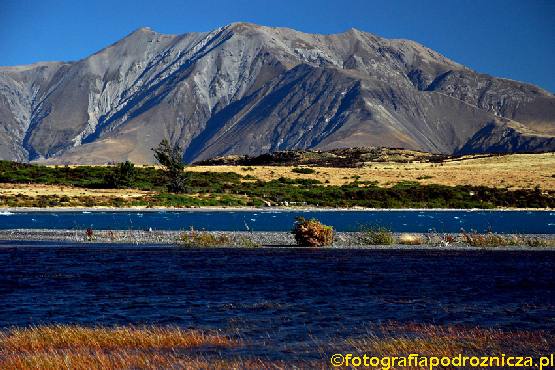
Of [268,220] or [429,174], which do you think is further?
[429,174]

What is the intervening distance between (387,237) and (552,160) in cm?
8327

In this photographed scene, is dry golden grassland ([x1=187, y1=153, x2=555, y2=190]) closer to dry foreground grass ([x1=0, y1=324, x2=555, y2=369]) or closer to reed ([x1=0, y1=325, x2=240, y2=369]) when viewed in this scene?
dry foreground grass ([x1=0, y1=324, x2=555, y2=369])

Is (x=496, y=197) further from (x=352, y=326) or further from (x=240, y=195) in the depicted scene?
(x=352, y=326)

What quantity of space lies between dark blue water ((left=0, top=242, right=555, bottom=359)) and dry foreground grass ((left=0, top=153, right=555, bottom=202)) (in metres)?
49.4

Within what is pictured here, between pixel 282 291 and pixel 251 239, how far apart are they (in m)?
16.4

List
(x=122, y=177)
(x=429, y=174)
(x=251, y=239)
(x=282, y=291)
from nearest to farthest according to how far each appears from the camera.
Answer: (x=282, y=291), (x=251, y=239), (x=122, y=177), (x=429, y=174)

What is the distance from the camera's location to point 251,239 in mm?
37188

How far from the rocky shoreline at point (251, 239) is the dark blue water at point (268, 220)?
4503 millimetres

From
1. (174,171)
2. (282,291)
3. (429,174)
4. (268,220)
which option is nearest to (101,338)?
(282,291)

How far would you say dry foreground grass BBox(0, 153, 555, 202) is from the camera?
7881 cm

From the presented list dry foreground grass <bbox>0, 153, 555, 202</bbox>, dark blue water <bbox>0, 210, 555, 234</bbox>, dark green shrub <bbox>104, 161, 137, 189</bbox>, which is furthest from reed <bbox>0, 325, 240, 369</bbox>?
dark green shrub <bbox>104, 161, 137, 189</bbox>

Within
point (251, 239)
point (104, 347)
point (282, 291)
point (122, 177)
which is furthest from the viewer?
point (122, 177)

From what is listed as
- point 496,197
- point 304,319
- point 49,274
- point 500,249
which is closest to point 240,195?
point 496,197

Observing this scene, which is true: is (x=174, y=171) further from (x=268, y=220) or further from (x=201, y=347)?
(x=201, y=347)
